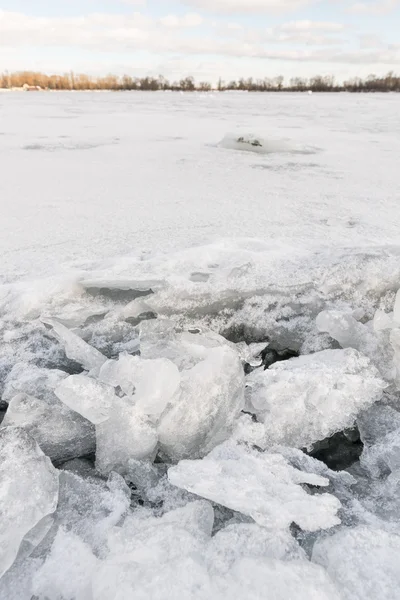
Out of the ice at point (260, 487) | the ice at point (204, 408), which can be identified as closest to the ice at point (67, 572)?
the ice at point (260, 487)

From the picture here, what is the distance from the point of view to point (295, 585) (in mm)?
670

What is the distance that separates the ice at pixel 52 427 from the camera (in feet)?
3.41

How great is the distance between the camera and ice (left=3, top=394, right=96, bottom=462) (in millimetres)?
1040

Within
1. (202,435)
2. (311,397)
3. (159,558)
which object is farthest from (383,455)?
(159,558)

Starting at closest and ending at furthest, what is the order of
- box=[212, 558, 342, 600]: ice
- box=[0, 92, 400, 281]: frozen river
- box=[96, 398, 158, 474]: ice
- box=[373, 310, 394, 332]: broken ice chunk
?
box=[212, 558, 342, 600]: ice, box=[96, 398, 158, 474]: ice, box=[373, 310, 394, 332]: broken ice chunk, box=[0, 92, 400, 281]: frozen river

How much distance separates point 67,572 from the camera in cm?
74

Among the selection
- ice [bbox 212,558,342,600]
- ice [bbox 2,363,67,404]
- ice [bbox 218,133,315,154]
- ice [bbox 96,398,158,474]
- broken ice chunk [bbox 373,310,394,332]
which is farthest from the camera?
ice [bbox 218,133,315,154]

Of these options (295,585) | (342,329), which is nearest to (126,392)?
(295,585)

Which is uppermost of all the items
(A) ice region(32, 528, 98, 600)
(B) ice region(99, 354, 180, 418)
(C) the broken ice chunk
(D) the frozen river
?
(D) the frozen river

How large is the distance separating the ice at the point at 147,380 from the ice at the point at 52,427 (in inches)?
5.2

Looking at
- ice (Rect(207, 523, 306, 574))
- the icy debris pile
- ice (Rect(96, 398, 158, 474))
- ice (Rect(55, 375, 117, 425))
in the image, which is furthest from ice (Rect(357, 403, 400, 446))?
ice (Rect(55, 375, 117, 425))

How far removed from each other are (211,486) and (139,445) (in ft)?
0.76

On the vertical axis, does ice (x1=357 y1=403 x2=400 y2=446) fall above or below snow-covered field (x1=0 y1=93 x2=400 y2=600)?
below

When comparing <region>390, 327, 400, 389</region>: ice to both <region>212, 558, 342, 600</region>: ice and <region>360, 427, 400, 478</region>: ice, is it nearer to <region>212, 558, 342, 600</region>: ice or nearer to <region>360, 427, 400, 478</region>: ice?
<region>360, 427, 400, 478</region>: ice
